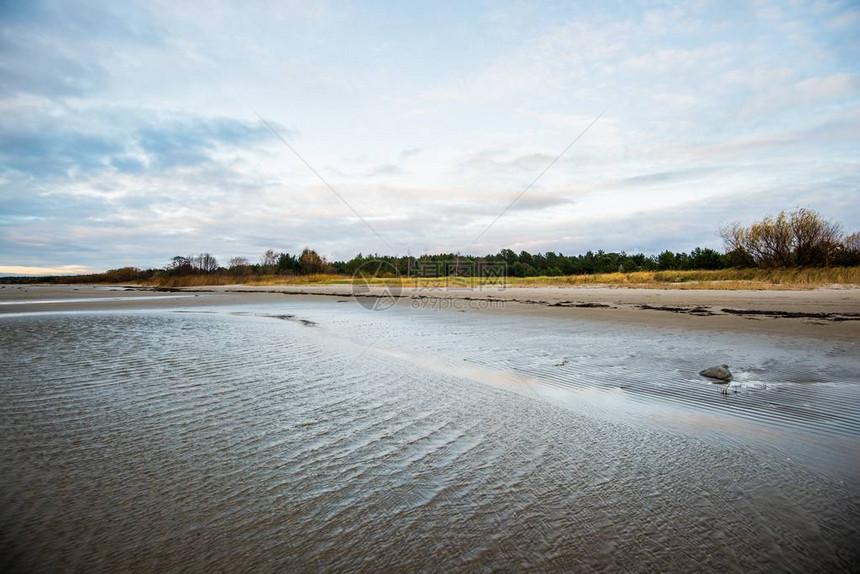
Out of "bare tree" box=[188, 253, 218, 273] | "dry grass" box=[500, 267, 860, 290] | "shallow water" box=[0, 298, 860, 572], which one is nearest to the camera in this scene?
"shallow water" box=[0, 298, 860, 572]

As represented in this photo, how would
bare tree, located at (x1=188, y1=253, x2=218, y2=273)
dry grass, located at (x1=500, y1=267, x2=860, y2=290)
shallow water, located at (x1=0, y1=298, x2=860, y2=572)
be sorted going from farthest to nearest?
bare tree, located at (x1=188, y1=253, x2=218, y2=273), dry grass, located at (x1=500, y1=267, x2=860, y2=290), shallow water, located at (x1=0, y1=298, x2=860, y2=572)

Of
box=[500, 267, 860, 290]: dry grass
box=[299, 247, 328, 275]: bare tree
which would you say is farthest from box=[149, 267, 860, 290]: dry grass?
box=[299, 247, 328, 275]: bare tree

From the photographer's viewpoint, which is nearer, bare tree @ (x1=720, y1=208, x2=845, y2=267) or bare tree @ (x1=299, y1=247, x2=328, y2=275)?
bare tree @ (x1=720, y1=208, x2=845, y2=267)

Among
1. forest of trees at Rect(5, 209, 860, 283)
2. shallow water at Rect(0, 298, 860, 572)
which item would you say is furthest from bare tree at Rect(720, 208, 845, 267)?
shallow water at Rect(0, 298, 860, 572)

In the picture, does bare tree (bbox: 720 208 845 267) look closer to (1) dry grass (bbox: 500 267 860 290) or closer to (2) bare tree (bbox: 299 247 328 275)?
(1) dry grass (bbox: 500 267 860 290)

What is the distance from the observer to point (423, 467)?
2510 mm

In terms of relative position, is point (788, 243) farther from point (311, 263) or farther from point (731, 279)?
point (311, 263)

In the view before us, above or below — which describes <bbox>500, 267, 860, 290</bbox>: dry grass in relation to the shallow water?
above

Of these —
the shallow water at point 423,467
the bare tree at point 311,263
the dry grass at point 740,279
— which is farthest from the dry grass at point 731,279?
the bare tree at point 311,263

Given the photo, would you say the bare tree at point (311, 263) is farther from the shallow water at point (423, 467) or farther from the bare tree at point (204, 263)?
the shallow water at point (423, 467)

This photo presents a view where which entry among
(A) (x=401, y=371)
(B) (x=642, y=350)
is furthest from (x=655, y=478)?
(B) (x=642, y=350)

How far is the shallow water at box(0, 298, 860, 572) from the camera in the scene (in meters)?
1.68

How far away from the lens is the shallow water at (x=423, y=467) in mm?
1684

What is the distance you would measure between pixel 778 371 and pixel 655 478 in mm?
4347
